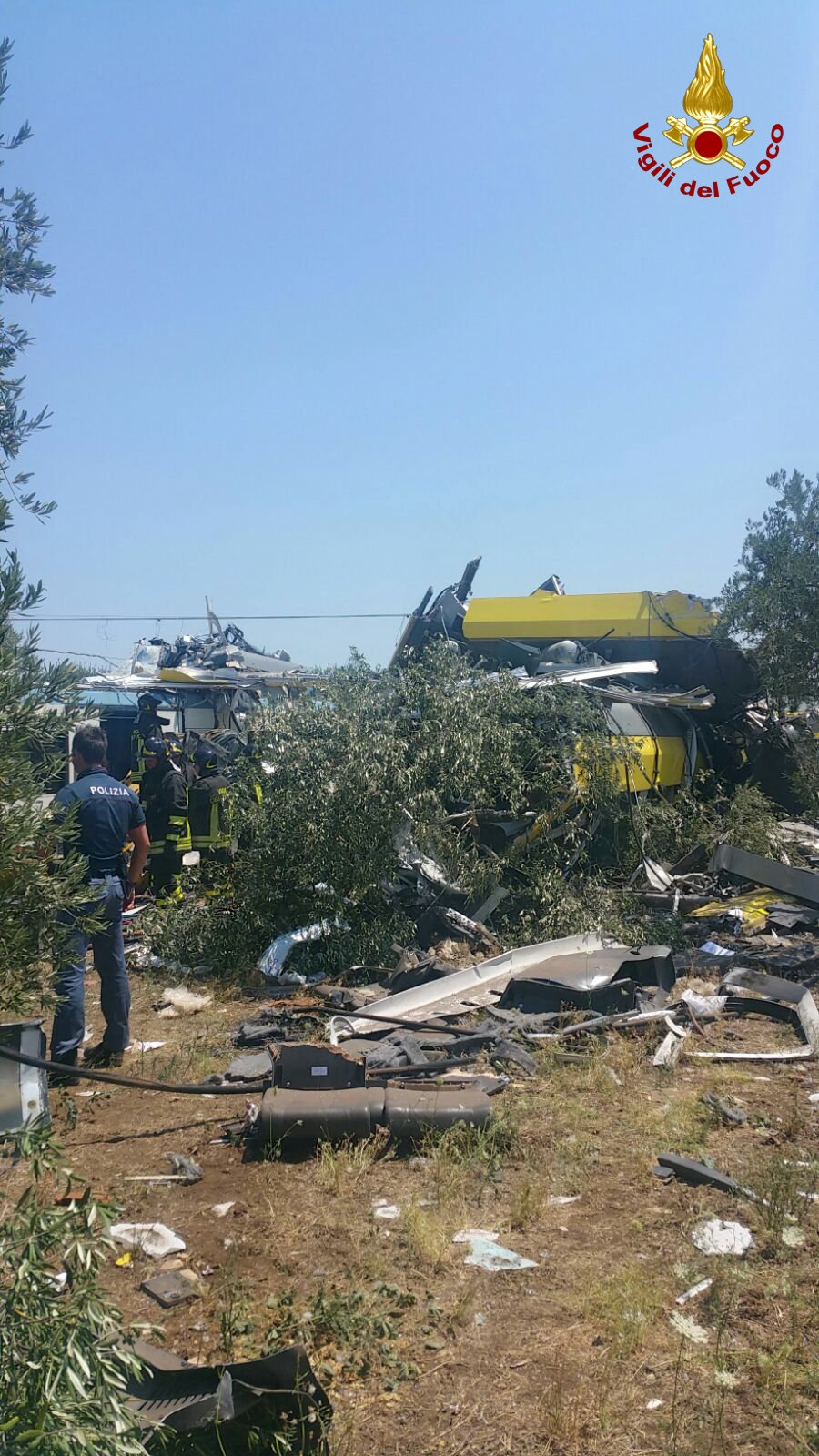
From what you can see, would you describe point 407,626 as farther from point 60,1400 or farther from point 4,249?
point 60,1400

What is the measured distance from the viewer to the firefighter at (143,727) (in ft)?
34.8

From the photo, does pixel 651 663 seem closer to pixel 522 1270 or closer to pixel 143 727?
pixel 143 727

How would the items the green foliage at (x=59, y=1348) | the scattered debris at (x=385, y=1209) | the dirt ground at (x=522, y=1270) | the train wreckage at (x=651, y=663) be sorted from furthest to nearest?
the train wreckage at (x=651, y=663), the scattered debris at (x=385, y=1209), the dirt ground at (x=522, y=1270), the green foliage at (x=59, y=1348)

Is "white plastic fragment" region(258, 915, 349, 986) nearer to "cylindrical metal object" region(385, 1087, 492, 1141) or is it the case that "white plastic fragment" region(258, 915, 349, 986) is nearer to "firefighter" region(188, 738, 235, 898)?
"firefighter" region(188, 738, 235, 898)

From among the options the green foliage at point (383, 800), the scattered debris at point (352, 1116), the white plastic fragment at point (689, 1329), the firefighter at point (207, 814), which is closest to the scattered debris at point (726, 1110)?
the scattered debris at point (352, 1116)

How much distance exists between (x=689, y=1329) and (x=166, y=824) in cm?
746

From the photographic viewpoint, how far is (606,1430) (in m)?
2.81

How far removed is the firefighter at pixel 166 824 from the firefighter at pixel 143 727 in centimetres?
55

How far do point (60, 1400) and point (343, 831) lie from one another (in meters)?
6.06

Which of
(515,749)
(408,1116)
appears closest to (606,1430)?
(408,1116)

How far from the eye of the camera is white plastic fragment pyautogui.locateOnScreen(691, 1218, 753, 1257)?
3.77 metres

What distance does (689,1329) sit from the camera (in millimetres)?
3270

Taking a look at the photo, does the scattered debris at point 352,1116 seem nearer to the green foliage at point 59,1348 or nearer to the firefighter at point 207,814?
the green foliage at point 59,1348

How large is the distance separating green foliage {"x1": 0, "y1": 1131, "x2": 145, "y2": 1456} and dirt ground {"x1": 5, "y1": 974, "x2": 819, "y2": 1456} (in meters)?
1.12
